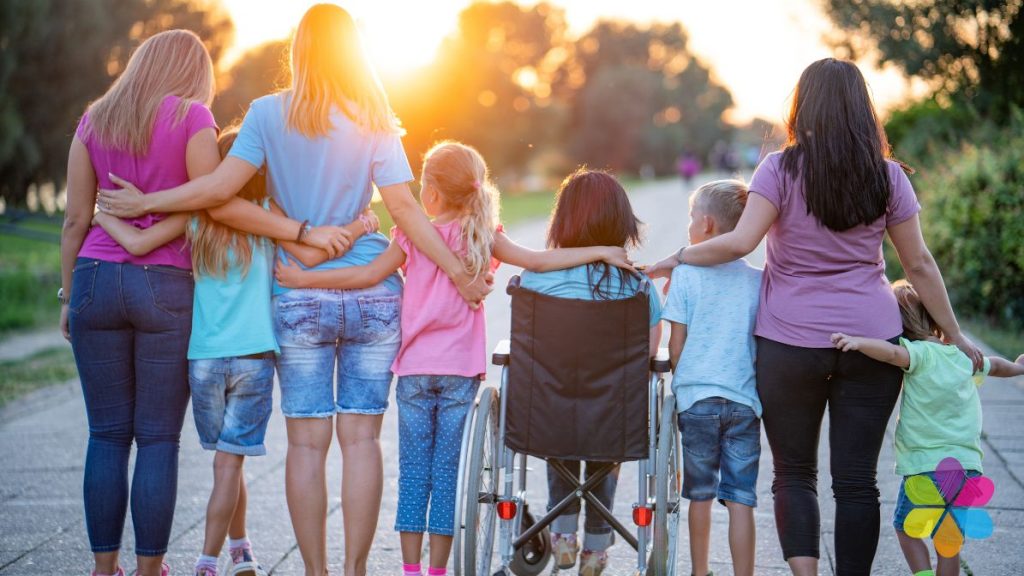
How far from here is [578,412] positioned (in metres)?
3.42

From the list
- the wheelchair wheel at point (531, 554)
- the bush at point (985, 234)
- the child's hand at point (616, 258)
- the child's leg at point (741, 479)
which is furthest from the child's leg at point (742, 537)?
the bush at point (985, 234)

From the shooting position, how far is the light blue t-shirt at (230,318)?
3369mm

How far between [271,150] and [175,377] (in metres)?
0.81

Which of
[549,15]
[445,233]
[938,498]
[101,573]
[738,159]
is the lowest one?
[101,573]

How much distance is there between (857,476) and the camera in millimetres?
A: 3291

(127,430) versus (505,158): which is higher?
(505,158)

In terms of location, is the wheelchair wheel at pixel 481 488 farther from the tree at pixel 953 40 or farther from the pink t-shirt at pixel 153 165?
the tree at pixel 953 40

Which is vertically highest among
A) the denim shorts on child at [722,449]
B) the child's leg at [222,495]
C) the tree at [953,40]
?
the tree at [953,40]

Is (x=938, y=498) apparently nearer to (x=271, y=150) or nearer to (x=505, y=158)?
(x=271, y=150)

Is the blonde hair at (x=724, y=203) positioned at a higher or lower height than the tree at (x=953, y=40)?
lower

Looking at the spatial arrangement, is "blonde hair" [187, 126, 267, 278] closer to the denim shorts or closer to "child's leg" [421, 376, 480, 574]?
the denim shorts

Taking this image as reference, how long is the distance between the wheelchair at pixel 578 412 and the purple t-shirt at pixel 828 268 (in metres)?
0.47

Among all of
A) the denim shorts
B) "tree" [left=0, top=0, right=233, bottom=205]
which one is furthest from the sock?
"tree" [left=0, top=0, right=233, bottom=205]

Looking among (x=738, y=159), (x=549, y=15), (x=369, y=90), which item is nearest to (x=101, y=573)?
(x=369, y=90)
